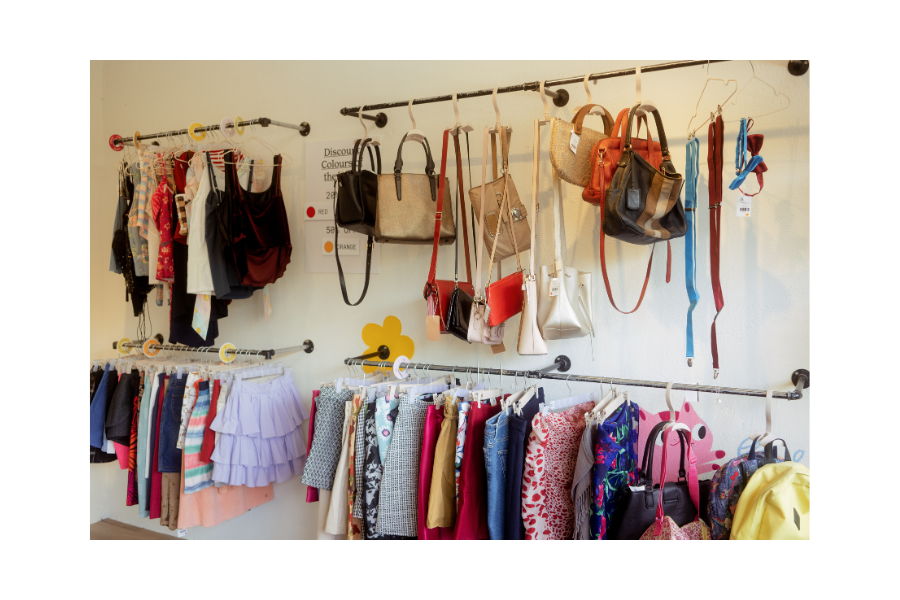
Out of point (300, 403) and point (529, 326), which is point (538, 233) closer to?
point (529, 326)

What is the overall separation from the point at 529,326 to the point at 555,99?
38.9 inches

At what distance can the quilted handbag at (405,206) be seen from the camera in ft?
7.49

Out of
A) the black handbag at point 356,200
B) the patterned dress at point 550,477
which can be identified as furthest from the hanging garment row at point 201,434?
the patterned dress at point 550,477

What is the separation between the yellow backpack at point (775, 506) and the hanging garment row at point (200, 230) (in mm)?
2106

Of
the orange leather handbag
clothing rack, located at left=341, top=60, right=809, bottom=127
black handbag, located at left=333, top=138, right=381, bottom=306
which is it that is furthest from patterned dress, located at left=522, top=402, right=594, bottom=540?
clothing rack, located at left=341, top=60, right=809, bottom=127

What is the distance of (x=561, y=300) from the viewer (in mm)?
1979

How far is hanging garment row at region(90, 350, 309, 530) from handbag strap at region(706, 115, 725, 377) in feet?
6.14

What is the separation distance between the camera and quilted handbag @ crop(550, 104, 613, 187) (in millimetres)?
1934

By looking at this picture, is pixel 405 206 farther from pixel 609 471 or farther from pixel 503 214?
pixel 609 471

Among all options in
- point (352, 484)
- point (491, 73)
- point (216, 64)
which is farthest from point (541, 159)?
point (216, 64)

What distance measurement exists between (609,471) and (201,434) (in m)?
1.79

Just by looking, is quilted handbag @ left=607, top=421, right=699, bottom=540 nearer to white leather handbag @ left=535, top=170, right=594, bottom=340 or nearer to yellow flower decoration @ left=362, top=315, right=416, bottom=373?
white leather handbag @ left=535, top=170, right=594, bottom=340

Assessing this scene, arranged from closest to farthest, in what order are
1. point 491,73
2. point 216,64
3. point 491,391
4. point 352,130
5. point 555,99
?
1. point 491,391
2. point 555,99
3. point 491,73
4. point 352,130
5. point 216,64

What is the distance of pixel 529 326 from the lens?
2.00 metres
